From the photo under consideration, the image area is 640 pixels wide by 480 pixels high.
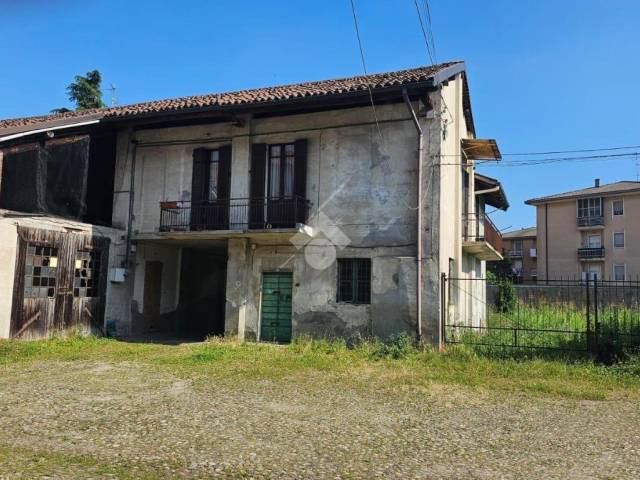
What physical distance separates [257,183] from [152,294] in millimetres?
4984

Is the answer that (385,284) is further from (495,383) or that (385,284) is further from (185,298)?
(185,298)

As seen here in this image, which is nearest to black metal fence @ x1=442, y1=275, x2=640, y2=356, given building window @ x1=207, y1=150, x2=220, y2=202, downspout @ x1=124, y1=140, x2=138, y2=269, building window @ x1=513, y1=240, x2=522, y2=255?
building window @ x1=207, y1=150, x2=220, y2=202

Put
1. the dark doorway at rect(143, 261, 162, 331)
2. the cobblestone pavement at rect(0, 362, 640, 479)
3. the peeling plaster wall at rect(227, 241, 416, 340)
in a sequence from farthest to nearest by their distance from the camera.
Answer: the dark doorway at rect(143, 261, 162, 331) < the peeling plaster wall at rect(227, 241, 416, 340) < the cobblestone pavement at rect(0, 362, 640, 479)

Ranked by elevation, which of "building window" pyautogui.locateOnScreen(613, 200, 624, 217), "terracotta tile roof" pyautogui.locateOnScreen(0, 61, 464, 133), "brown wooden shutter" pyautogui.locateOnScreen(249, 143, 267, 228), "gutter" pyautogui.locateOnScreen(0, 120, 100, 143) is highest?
"building window" pyautogui.locateOnScreen(613, 200, 624, 217)

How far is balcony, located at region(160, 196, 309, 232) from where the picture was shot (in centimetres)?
1341

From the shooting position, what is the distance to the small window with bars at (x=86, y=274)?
13.4 m

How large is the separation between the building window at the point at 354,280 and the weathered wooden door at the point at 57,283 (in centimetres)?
665

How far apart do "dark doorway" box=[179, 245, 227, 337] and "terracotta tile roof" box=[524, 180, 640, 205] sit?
3302cm

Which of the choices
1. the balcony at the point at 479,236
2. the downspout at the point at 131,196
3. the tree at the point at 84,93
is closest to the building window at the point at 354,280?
the balcony at the point at 479,236

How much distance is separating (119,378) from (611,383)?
332 inches

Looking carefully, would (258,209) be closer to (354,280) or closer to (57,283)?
(354,280)

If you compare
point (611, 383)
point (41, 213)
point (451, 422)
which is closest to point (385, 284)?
point (611, 383)

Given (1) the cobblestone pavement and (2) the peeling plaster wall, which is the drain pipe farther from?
(1) the cobblestone pavement

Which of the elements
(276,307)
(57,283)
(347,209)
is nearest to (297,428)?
(347,209)
